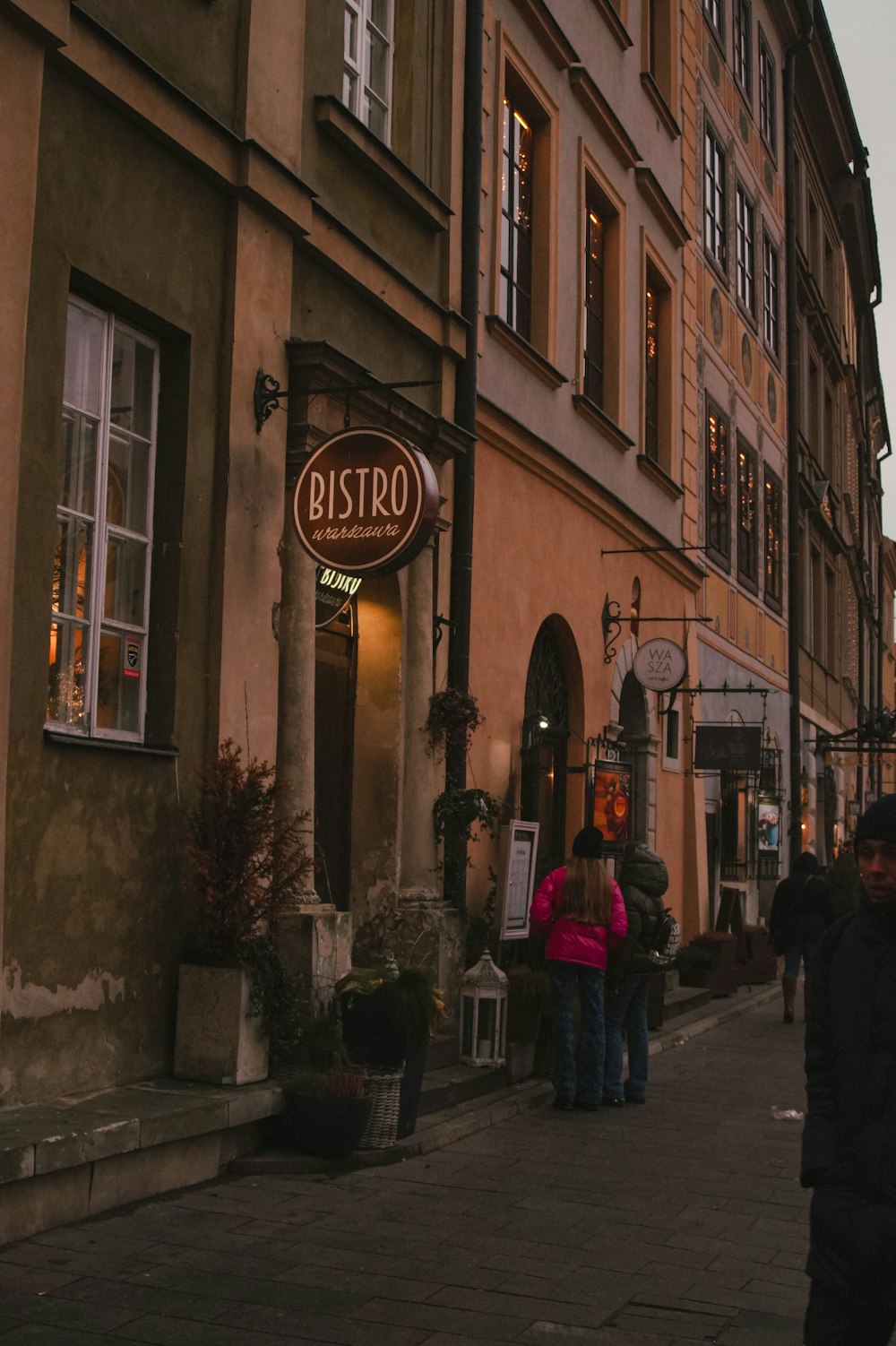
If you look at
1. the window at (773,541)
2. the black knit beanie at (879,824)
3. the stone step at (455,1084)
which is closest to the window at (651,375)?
the window at (773,541)

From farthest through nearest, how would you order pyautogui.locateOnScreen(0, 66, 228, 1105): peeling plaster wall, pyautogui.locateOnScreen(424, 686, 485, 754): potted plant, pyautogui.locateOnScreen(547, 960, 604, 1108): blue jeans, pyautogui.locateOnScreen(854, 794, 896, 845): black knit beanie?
pyautogui.locateOnScreen(424, 686, 485, 754): potted plant, pyautogui.locateOnScreen(547, 960, 604, 1108): blue jeans, pyautogui.locateOnScreen(0, 66, 228, 1105): peeling plaster wall, pyautogui.locateOnScreen(854, 794, 896, 845): black knit beanie

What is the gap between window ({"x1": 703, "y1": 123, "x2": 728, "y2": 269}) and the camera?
816 inches

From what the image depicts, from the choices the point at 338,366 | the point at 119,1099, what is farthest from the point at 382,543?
the point at 119,1099

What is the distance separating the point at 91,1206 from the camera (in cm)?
643

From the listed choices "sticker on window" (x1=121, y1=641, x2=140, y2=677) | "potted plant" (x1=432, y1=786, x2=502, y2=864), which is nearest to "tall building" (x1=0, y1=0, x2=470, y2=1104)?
"sticker on window" (x1=121, y1=641, x2=140, y2=677)

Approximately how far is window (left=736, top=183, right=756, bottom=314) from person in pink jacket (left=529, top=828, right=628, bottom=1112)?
47.8 ft

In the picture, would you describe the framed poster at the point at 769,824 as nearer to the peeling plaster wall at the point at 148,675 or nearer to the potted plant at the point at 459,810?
the potted plant at the point at 459,810

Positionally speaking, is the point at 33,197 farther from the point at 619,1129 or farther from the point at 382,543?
the point at 619,1129

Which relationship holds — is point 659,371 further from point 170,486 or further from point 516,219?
point 170,486

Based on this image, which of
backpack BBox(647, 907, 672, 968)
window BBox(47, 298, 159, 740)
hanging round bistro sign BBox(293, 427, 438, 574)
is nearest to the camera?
window BBox(47, 298, 159, 740)

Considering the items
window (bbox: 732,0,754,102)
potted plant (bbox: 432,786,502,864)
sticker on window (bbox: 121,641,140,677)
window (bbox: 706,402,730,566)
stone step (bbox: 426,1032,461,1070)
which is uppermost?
window (bbox: 732,0,754,102)

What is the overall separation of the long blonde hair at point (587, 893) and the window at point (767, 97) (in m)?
17.9

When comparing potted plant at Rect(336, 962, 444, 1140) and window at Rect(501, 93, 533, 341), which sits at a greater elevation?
window at Rect(501, 93, 533, 341)

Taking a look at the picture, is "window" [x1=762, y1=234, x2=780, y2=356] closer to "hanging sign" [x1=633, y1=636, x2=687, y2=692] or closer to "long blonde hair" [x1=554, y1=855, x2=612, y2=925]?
"hanging sign" [x1=633, y1=636, x2=687, y2=692]
